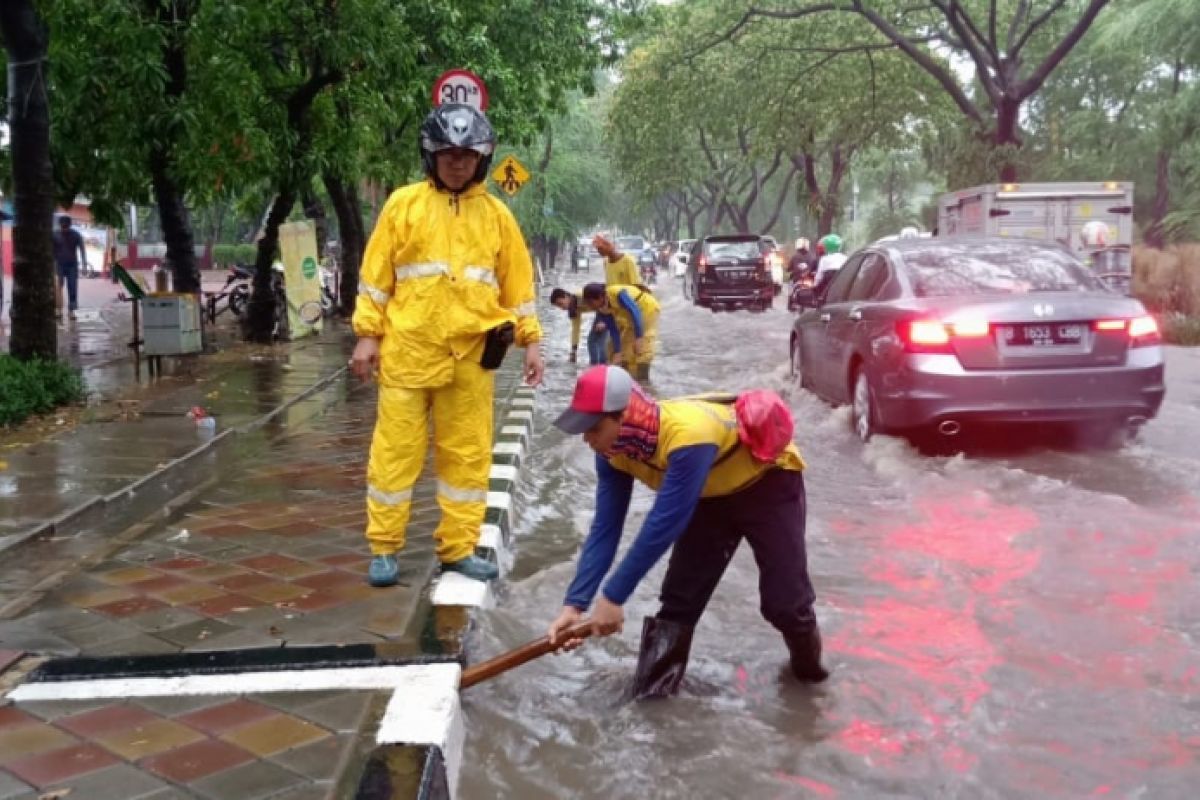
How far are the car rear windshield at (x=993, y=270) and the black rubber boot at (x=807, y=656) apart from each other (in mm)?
4041

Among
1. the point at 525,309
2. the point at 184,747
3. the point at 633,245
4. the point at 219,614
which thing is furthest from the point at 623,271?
the point at 633,245

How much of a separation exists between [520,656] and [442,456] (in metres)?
1.30

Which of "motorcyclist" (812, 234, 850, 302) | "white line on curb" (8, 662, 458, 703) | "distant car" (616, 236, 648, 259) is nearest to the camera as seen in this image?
"white line on curb" (8, 662, 458, 703)

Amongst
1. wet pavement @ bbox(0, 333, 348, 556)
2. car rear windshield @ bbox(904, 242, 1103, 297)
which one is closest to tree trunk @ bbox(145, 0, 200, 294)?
wet pavement @ bbox(0, 333, 348, 556)

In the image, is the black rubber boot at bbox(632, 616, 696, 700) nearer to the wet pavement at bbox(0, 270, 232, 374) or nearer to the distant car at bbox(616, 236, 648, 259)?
the wet pavement at bbox(0, 270, 232, 374)

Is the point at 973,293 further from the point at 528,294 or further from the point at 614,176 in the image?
the point at 614,176

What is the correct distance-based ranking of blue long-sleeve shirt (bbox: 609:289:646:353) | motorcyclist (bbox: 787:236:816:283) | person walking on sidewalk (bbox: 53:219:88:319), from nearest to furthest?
blue long-sleeve shirt (bbox: 609:289:646:353) → motorcyclist (bbox: 787:236:816:283) → person walking on sidewalk (bbox: 53:219:88:319)

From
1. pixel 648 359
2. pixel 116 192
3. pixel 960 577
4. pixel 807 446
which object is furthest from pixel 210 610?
pixel 116 192

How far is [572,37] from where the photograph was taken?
18062 millimetres

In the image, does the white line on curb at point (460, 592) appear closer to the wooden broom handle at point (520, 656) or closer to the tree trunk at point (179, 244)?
the wooden broom handle at point (520, 656)

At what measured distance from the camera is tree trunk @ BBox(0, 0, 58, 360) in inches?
352

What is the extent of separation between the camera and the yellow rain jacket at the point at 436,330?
446 centimetres

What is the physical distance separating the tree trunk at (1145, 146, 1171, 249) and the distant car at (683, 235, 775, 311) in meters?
12.8

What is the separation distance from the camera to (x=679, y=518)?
329cm
